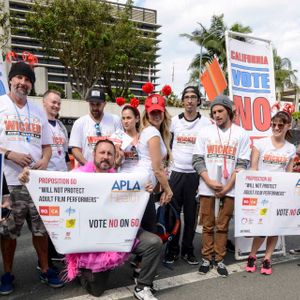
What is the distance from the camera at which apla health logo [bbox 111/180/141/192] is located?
3283 mm

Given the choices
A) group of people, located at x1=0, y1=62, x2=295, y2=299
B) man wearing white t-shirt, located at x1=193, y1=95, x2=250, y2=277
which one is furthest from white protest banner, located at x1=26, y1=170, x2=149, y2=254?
man wearing white t-shirt, located at x1=193, y1=95, x2=250, y2=277

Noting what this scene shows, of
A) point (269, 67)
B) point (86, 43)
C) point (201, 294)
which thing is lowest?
point (201, 294)

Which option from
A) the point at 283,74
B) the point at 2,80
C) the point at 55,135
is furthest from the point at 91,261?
the point at 283,74

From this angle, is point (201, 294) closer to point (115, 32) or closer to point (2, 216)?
point (2, 216)

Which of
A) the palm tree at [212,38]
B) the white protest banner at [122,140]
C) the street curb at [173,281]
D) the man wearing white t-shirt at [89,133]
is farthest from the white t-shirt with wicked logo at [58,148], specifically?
the palm tree at [212,38]

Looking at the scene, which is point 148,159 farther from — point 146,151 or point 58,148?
point 58,148

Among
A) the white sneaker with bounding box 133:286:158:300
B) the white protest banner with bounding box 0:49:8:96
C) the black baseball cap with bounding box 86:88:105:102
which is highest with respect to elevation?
the white protest banner with bounding box 0:49:8:96

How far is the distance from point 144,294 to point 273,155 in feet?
7.04

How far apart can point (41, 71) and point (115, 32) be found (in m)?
9.01

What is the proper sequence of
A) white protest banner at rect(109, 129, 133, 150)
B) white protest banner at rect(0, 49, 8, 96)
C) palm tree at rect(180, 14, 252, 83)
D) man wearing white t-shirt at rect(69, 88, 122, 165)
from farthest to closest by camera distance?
palm tree at rect(180, 14, 252, 83)
white protest banner at rect(0, 49, 8, 96)
man wearing white t-shirt at rect(69, 88, 122, 165)
white protest banner at rect(109, 129, 133, 150)

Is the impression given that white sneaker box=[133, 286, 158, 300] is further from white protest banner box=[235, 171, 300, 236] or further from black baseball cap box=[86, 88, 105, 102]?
black baseball cap box=[86, 88, 105, 102]

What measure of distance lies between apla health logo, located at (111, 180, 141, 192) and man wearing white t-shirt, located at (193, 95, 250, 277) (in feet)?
2.94

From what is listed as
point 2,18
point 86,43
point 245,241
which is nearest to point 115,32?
point 86,43

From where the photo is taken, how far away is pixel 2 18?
13125mm
